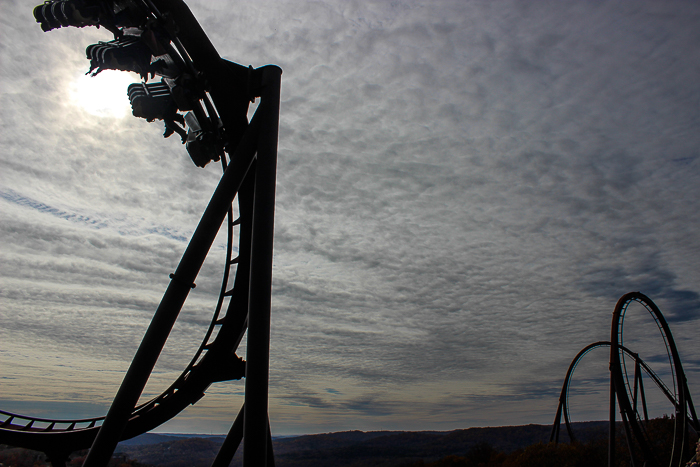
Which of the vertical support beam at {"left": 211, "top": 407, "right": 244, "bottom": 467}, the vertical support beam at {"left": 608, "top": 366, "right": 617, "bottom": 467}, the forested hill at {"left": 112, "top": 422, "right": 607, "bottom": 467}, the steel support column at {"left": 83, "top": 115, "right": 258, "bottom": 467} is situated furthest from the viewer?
the forested hill at {"left": 112, "top": 422, "right": 607, "bottom": 467}

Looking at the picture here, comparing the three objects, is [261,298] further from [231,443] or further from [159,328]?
[231,443]

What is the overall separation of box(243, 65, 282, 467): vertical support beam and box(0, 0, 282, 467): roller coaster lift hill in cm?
1

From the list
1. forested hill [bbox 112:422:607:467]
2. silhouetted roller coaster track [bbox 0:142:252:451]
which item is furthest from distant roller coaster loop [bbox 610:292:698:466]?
forested hill [bbox 112:422:607:467]

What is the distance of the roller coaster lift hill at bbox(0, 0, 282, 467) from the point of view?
4.66 metres

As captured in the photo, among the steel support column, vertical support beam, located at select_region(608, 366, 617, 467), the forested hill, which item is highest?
the steel support column

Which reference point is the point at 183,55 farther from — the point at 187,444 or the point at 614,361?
the point at 187,444

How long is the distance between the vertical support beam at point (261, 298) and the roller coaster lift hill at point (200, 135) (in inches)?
0.5

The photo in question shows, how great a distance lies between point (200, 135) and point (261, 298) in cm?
307

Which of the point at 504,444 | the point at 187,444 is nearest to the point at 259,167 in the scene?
the point at 504,444

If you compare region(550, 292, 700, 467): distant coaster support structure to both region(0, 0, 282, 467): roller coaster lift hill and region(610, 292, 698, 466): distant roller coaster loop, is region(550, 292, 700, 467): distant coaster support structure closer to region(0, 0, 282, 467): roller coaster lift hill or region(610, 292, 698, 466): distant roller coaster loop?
region(610, 292, 698, 466): distant roller coaster loop

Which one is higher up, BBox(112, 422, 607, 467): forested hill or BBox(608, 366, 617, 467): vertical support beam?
BBox(608, 366, 617, 467): vertical support beam

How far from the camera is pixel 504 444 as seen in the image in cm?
10988

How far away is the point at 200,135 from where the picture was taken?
6.36m

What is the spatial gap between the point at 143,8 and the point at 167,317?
3.97 meters
